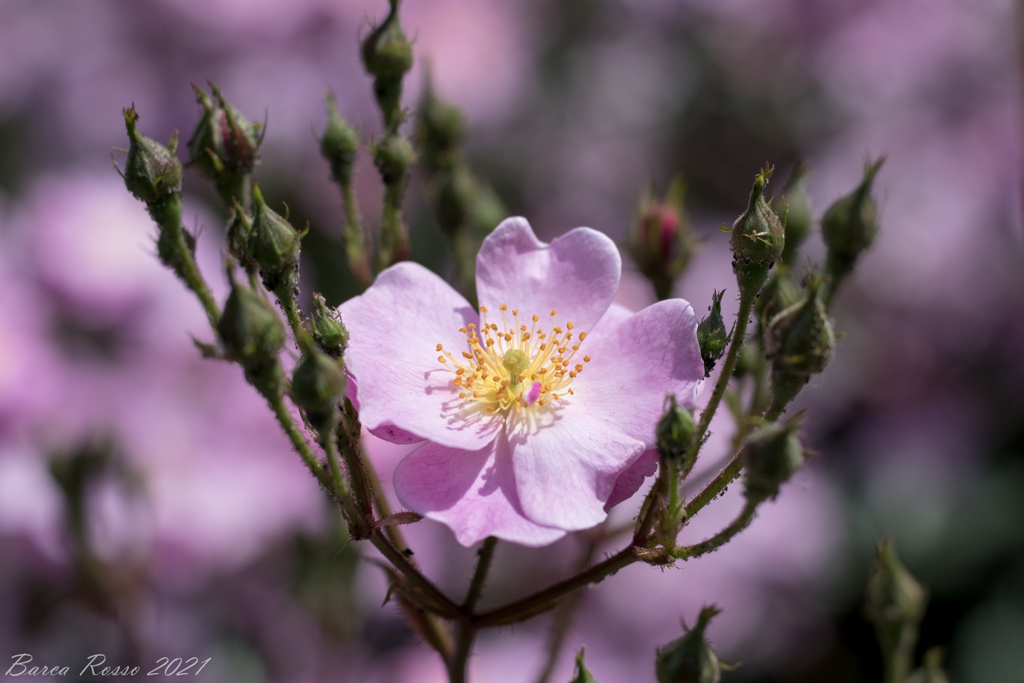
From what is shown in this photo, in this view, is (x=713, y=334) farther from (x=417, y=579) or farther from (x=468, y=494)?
(x=417, y=579)

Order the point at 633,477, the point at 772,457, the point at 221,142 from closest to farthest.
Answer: the point at 772,457 → the point at 633,477 → the point at 221,142

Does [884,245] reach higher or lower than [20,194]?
lower

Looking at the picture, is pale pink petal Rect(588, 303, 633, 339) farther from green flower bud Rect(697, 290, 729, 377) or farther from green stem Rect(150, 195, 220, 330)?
green stem Rect(150, 195, 220, 330)

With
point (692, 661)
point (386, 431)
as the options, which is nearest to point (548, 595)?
point (692, 661)

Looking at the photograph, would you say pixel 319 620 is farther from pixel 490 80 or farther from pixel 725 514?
pixel 490 80

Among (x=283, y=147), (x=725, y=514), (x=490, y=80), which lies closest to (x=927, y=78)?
(x=490, y=80)

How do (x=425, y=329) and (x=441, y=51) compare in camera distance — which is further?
(x=441, y=51)

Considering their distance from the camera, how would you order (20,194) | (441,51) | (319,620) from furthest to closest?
(441,51)
(20,194)
(319,620)
